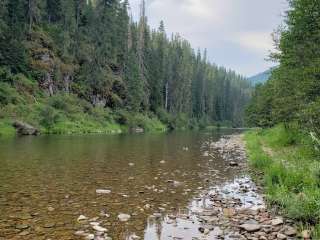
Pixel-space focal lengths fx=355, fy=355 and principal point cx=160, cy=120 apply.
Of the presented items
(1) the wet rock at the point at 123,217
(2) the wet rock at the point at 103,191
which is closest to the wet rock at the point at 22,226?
(1) the wet rock at the point at 123,217

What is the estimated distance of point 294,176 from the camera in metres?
10.8

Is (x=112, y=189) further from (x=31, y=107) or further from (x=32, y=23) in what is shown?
(x=32, y=23)

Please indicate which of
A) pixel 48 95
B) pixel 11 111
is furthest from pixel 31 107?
pixel 48 95

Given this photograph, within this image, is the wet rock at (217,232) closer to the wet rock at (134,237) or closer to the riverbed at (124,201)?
the riverbed at (124,201)

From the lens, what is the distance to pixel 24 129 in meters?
42.4

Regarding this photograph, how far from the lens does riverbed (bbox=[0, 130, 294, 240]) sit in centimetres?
765

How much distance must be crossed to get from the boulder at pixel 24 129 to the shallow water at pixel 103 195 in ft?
79.9

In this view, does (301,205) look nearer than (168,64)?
Yes

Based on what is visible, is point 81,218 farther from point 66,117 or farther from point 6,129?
point 66,117

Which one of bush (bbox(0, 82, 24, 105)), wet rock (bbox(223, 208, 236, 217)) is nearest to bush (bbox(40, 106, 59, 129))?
bush (bbox(0, 82, 24, 105))

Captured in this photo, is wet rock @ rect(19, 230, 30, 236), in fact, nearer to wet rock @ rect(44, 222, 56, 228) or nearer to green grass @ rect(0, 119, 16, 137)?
wet rock @ rect(44, 222, 56, 228)

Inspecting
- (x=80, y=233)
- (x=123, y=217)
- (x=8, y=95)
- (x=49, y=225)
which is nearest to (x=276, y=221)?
(x=123, y=217)

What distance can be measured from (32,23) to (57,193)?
212 feet

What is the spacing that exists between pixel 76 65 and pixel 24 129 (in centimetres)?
3093
